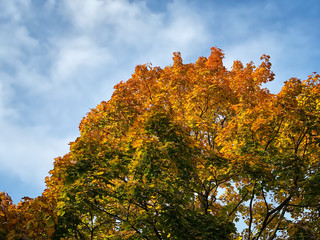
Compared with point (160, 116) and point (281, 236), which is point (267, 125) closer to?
point (160, 116)

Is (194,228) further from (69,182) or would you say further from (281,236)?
(281,236)

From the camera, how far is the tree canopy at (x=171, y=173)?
9875mm

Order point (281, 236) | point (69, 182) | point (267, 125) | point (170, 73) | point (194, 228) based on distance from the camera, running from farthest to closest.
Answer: point (170, 73) → point (281, 236) → point (267, 125) → point (69, 182) → point (194, 228)

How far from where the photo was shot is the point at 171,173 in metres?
11.2

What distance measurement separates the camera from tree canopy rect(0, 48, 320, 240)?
389 inches

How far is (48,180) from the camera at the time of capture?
12.8 metres

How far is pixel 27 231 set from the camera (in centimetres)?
927

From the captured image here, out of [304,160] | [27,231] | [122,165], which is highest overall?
[304,160]

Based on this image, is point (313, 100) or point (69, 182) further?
point (313, 100)

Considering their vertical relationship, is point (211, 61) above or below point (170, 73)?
above

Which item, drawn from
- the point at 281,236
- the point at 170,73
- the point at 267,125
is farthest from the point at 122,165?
the point at 170,73

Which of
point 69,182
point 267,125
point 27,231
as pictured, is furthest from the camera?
point 267,125

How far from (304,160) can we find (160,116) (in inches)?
244

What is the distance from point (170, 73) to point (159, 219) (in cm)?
1154
